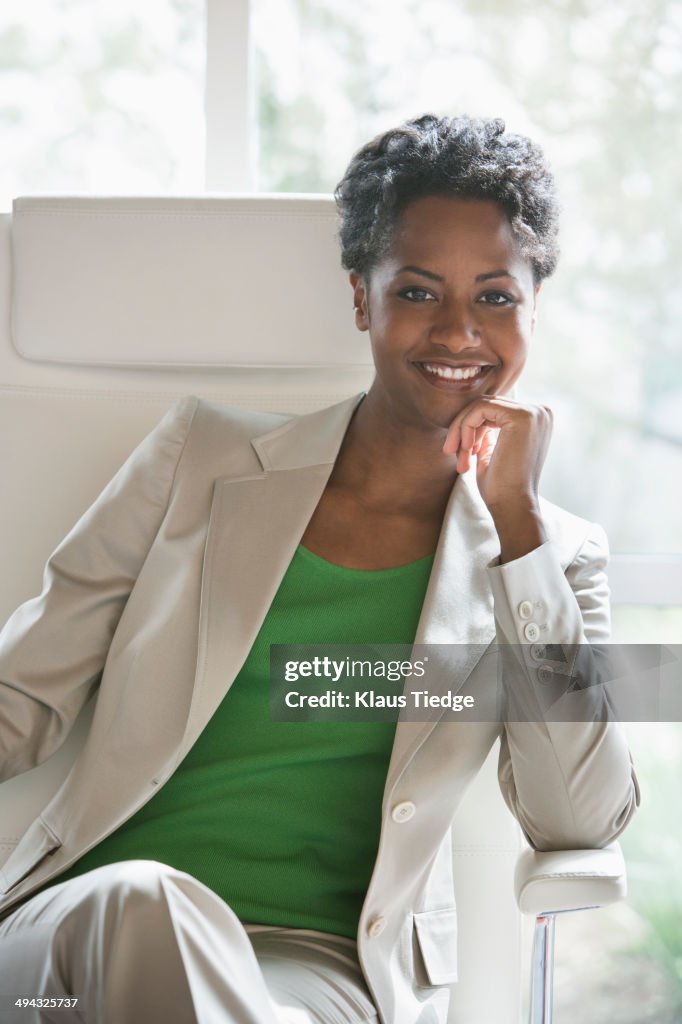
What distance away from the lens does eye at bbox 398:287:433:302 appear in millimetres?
1471

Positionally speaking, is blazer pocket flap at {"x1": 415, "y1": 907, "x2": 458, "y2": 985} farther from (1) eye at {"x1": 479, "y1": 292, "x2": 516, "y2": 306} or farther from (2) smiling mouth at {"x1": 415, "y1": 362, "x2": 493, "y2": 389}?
(1) eye at {"x1": 479, "y1": 292, "x2": 516, "y2": 306}

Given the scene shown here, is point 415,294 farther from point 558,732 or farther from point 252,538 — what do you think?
point 558,732

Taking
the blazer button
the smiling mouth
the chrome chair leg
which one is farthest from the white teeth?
the chrome chair leg

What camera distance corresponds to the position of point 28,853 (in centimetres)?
145

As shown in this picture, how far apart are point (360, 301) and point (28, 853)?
0.88m

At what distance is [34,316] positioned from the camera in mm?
1648

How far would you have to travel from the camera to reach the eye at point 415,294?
1471mm

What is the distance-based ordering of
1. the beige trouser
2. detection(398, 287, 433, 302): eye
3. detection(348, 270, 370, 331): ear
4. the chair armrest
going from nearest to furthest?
the beige trouser, the chair armrest, detection(398, 287, 433, 302): eye, detection(348, 270, 370, 331): ear

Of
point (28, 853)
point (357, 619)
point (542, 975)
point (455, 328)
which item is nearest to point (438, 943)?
point (542, 975)

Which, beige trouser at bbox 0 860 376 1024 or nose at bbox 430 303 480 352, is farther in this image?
nose at bbox 430 303 480 352

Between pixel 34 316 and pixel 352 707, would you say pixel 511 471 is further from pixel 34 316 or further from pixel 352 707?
pixel 34 316

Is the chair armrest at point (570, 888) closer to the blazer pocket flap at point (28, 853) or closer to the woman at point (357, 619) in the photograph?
the woman at point (357, 619)

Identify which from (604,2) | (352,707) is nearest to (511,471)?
(352,707)

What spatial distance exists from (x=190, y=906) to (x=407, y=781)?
0.43 metres
